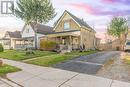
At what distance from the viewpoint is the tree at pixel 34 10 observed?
32156 millimetres

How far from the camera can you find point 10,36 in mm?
50812

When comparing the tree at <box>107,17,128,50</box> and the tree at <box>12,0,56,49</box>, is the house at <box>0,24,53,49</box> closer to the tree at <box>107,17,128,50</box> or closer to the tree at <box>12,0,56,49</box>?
the tree at <box>12,0,56,49</box>

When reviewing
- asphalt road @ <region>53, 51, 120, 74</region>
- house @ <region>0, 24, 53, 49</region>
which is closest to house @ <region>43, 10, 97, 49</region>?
house @ <region>0, 24, 53, 49</region>

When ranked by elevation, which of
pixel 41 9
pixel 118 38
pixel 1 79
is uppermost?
pixel 41 9

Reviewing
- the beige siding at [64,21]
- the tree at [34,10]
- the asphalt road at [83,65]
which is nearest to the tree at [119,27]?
the beige siding at [64,21]

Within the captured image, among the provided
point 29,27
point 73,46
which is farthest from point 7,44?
point 73,46

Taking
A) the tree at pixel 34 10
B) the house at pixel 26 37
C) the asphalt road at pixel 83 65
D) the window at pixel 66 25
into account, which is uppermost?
the tree at pixel 34 10

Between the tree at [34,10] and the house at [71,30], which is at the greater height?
the tree at [34,10]

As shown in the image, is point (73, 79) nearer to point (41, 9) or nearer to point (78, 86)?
point (78, 86)

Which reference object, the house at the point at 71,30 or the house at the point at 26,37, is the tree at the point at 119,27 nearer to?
the house at the point at 26,37

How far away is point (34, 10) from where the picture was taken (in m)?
32.2

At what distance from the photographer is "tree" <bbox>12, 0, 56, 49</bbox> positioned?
105ft

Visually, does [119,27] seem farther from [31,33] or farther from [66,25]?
[31,33]

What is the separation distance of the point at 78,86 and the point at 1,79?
4961mm
